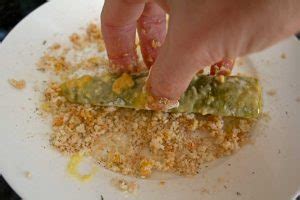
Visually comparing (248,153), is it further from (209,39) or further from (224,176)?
(209,39)

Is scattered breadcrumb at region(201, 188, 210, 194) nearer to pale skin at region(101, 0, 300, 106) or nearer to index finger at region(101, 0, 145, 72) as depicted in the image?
pale skin at region(101, 0, 300, 106)

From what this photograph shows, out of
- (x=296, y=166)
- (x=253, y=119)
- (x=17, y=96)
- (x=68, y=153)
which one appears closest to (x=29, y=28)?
(x=17, y=96)

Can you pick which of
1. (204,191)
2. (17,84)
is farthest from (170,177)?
(17,84)

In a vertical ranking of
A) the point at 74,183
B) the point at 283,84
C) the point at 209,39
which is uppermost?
the point at 209,39

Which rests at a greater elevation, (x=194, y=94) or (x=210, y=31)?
(x=210, y=31)

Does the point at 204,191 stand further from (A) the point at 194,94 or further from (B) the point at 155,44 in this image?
(B) the point at 155,44
